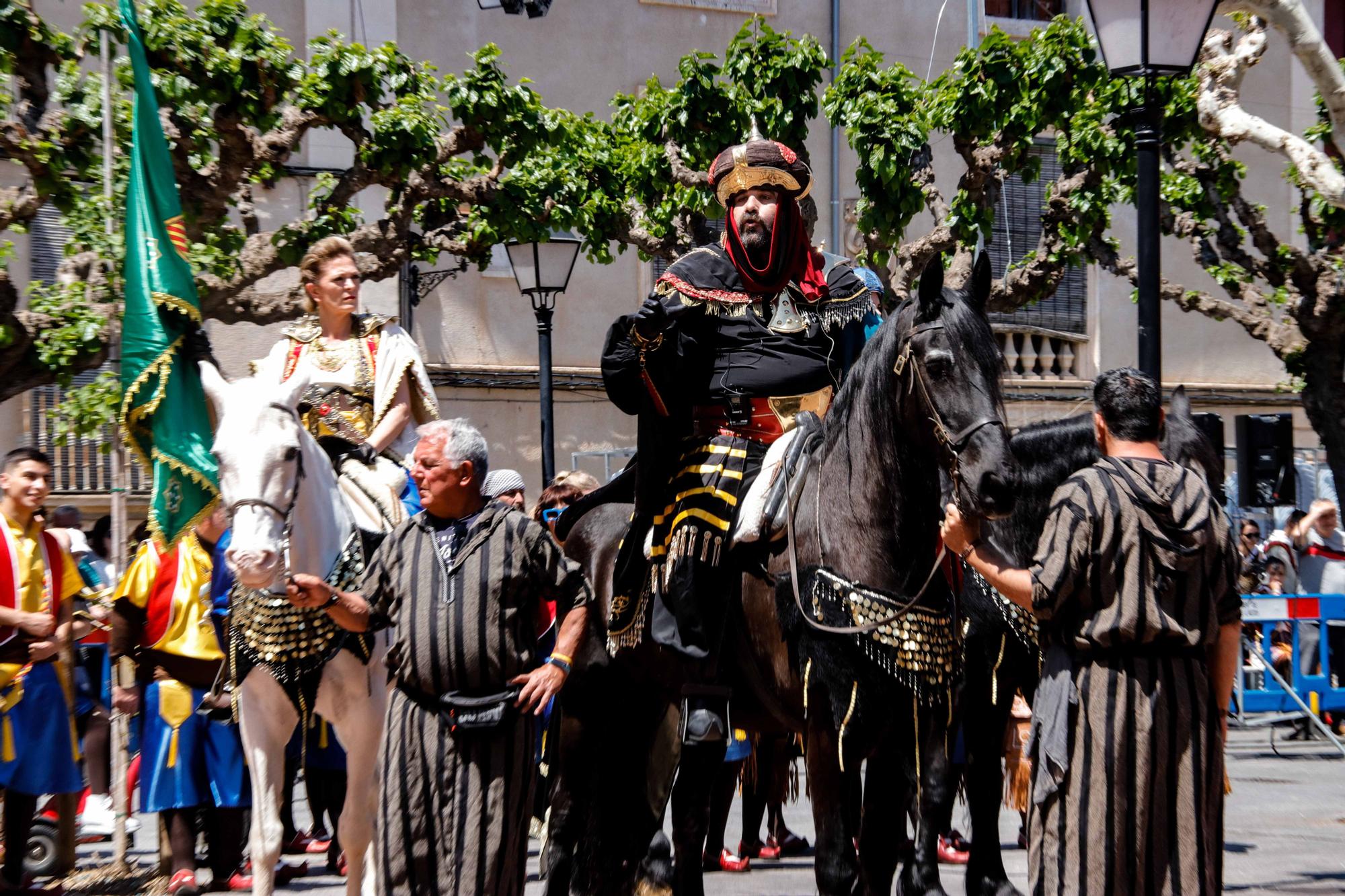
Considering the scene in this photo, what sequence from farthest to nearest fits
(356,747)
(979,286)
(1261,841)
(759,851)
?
(1261,841), (759,851), (356,747), (979,286)

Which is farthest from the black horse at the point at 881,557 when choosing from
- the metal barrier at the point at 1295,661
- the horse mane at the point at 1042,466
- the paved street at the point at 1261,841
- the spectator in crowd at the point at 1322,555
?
the spectator in crowd at the point at 1322,555

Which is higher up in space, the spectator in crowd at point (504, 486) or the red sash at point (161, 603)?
the spectator in crowd at point (504, 486)

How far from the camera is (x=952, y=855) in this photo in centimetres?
936

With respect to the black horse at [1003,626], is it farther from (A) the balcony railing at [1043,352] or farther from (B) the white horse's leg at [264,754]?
(A) the balcony railing at [1043,352]

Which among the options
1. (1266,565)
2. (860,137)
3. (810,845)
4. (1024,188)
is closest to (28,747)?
(810,845)

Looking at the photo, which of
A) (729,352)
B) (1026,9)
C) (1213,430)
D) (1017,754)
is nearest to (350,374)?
(729,352)

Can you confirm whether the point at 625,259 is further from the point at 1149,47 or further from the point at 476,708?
the point at 476,708

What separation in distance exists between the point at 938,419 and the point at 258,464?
2.46m

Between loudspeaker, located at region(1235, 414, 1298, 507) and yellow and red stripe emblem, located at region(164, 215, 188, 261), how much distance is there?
10.2 meters

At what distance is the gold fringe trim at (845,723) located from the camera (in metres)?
5.59

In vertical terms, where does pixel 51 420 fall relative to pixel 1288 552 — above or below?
above

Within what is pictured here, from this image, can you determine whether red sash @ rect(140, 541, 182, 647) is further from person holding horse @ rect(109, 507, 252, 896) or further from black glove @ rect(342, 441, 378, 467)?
black glove @ rect(342, 441, 378, 467)

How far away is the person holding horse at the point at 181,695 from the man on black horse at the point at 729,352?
2.81m

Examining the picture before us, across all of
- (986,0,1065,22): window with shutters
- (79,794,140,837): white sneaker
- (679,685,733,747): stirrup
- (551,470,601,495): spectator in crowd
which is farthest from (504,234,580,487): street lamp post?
(986,0,1065,22): window with shutters
